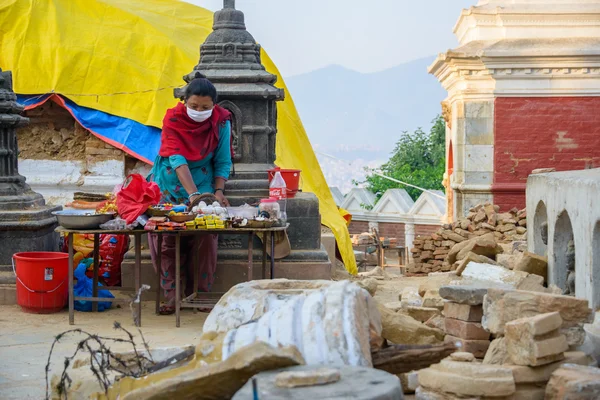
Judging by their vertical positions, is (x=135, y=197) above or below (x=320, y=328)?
above

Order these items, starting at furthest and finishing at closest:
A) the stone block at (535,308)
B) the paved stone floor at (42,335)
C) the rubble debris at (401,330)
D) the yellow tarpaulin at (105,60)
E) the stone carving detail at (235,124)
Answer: the yellow tarpaulin at (105,60) < the stone carving detail at (235,124) < the paved stone floor at (42,335) < the rubble debris at (401,330) < the stone block at (535,308)

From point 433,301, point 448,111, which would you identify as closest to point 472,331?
point 433,301

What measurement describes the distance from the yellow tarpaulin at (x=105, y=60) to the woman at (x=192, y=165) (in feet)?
13.5

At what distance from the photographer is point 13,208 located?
27.3 ft

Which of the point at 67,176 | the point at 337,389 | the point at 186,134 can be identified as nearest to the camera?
the point at 337,389

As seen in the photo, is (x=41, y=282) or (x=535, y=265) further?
(x=535, y=265)

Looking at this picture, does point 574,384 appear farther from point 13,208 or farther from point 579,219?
point 13,208

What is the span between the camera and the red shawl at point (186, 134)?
7660mm

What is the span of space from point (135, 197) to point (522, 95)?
11.0 metres

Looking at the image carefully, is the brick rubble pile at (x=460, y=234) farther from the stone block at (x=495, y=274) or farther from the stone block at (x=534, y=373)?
the stone block at (x=534, y=373)

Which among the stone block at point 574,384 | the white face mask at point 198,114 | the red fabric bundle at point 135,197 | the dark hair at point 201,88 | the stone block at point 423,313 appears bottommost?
the stone block at point 574,384

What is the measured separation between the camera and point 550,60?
16516 millimetres

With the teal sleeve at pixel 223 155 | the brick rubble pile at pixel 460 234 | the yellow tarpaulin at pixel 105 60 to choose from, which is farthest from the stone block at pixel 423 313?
the brick rubble pile at pixel 460 234

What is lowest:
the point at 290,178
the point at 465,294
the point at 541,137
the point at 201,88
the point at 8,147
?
the point at 465,294
